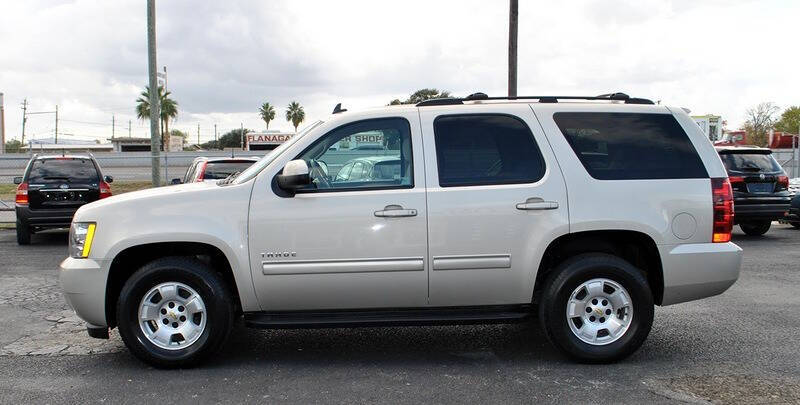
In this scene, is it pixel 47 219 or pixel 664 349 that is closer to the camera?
pixel 664 349

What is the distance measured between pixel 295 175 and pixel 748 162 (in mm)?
10222

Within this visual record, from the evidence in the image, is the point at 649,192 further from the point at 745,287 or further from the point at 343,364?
the point at 745,287

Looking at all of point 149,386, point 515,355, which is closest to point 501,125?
point 515,355

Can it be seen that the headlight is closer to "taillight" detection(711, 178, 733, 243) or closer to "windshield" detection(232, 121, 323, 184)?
"windshield" detection(232, 121, 323, 184)

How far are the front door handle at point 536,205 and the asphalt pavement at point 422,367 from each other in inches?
45.3

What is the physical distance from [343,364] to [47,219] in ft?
28.9

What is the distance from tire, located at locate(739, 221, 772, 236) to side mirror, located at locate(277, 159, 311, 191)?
10770 millimetres

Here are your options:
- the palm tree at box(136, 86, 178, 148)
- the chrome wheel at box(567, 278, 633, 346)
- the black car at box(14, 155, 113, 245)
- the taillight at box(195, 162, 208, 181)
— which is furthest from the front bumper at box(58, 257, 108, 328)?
the palm tree at box(136, 86, 178, 148)

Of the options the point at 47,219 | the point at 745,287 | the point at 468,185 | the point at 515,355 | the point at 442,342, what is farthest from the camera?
the point at 47,219

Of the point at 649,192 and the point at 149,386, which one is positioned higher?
the point at 649,192

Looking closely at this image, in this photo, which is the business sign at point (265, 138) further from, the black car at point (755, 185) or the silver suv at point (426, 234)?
the silver suv at point (426, 234)

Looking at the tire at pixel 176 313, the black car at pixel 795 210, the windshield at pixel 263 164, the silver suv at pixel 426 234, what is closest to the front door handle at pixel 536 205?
the silver suv at pixel 426 234

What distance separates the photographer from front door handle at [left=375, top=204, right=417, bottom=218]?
475 cm

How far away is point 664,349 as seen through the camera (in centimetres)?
536
